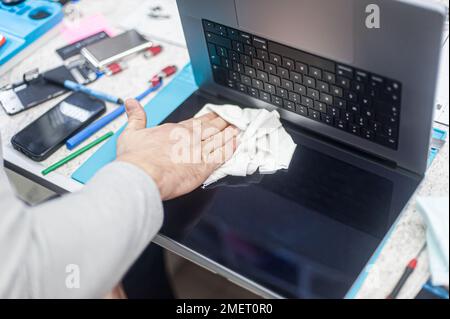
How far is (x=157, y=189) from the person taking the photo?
0.65 m

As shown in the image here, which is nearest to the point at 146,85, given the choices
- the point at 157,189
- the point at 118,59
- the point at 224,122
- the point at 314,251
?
the point at 118,59

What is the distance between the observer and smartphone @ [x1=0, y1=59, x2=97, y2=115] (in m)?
0.94

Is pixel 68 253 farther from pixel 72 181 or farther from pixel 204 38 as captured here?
pixel 204 38

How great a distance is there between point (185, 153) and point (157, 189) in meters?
0.11

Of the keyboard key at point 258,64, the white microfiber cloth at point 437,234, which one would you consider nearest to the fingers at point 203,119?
the keyboard key at point 258,64

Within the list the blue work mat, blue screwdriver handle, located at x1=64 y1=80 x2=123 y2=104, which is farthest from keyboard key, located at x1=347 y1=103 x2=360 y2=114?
blue screwdriver handle, located at x1=64 y1=80 x2=123 y2=104

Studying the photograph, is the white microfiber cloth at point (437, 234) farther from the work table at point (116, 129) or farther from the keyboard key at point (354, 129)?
the keyboard key at point (354, 129)

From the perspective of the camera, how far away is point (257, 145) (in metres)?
0.77

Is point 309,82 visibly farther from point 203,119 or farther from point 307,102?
point 203,119

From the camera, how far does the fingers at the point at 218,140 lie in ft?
2.53

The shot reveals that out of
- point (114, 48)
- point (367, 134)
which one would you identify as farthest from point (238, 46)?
point (114, 48)

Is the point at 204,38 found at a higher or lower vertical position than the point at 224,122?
higher

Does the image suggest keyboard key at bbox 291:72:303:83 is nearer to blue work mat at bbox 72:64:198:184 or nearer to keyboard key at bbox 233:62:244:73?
keyboard key at bbox 233:62:244:73

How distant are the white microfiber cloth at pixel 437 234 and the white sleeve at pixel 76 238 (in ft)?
1.10
